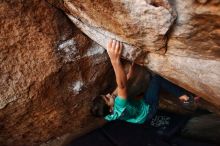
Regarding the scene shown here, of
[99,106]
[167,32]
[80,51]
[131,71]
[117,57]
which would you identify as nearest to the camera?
[167,32]

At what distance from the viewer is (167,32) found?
232cm

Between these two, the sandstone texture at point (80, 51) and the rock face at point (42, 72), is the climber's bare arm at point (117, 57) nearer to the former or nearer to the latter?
the sandstone texture at point (80, 51)

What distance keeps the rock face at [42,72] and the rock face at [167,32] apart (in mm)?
187

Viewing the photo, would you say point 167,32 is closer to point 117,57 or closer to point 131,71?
point 117,57

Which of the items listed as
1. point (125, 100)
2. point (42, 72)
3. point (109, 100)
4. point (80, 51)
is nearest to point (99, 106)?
point (109, 100)

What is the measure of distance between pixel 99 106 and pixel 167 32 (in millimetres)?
1224

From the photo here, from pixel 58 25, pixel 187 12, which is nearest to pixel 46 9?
pixel 58 25

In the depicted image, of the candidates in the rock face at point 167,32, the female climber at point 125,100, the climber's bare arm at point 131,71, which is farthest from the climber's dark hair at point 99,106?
the rock face at point 167,32

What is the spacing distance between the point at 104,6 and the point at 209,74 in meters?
0.97

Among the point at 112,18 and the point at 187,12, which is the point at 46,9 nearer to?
the point at 112,18

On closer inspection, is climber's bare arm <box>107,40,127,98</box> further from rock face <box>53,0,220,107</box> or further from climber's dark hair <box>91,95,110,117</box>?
climber's dark hair <box>91,95,110,117</box>

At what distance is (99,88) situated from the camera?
3178 millimetres

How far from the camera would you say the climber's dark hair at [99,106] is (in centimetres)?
323

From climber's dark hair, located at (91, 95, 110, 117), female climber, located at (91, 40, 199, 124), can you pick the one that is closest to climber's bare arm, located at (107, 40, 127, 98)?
female climber, located at (91, 40, 199, 124)
